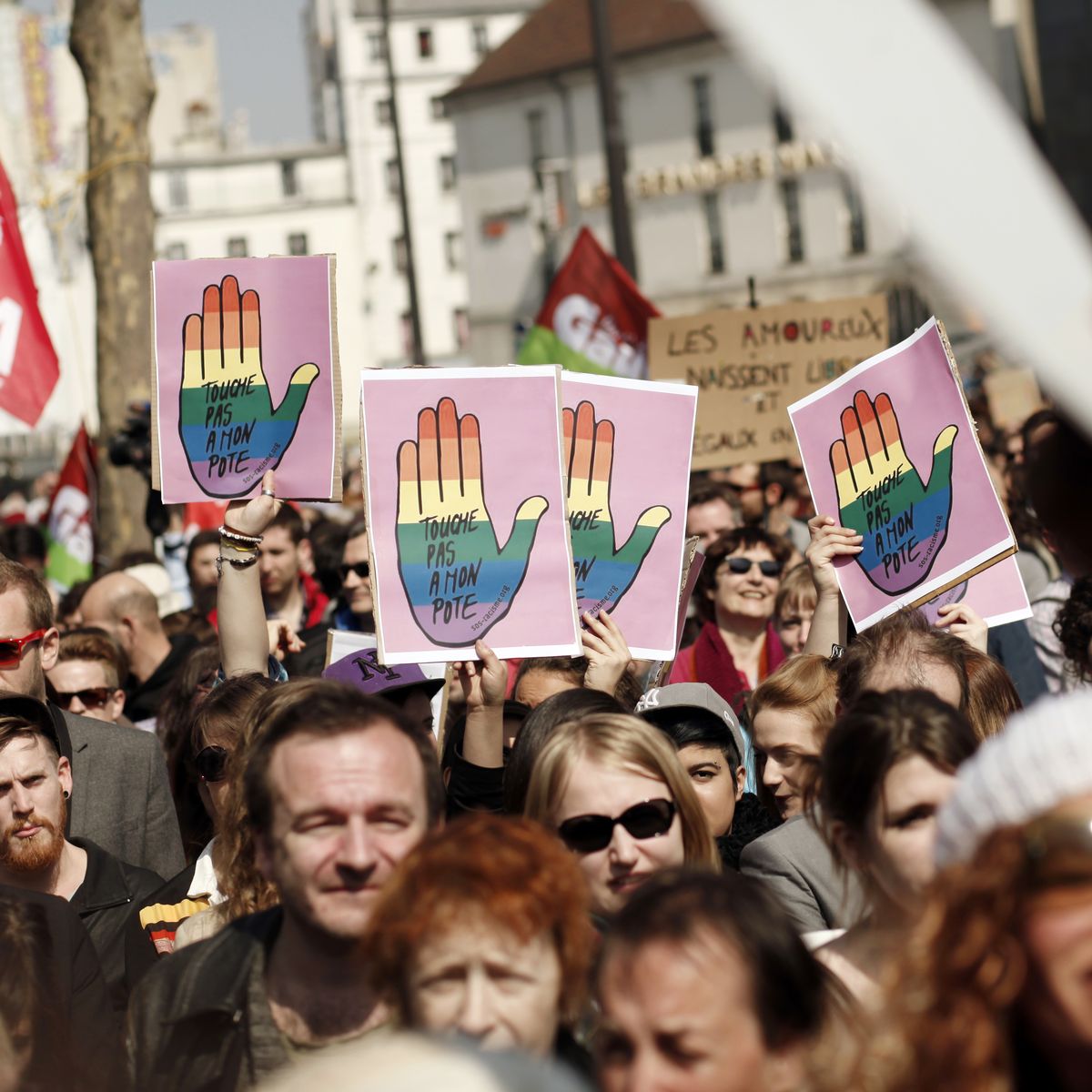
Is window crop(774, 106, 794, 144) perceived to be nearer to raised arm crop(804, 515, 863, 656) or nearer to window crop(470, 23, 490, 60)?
window crop(470, 23, 490, 60)

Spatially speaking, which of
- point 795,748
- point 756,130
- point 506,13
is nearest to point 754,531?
point 795,748

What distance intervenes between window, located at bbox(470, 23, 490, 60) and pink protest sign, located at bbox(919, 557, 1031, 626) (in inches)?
3116

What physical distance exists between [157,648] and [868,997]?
4844mm

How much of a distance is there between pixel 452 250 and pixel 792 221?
23698 mm

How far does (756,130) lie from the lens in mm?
56156

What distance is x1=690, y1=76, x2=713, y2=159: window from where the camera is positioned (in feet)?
189

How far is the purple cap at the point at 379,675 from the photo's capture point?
4.97 m

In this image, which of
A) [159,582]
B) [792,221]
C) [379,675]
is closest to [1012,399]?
[159,582]

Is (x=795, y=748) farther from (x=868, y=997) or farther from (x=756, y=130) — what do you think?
(x=756, y=130)

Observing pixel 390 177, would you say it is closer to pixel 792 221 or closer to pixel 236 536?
pixel 792 221

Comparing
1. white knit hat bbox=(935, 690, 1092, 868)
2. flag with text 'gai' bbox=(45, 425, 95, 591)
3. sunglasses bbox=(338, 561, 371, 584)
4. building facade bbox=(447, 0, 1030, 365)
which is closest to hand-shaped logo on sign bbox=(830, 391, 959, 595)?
sunglasses bbox=(338, 561, 371, 584)

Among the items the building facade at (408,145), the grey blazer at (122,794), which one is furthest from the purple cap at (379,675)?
the building facade at (408,145)

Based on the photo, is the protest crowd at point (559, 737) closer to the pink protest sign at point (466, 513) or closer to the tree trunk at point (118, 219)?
the pink protest sign at point (466, 513)

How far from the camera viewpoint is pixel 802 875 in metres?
3.76
